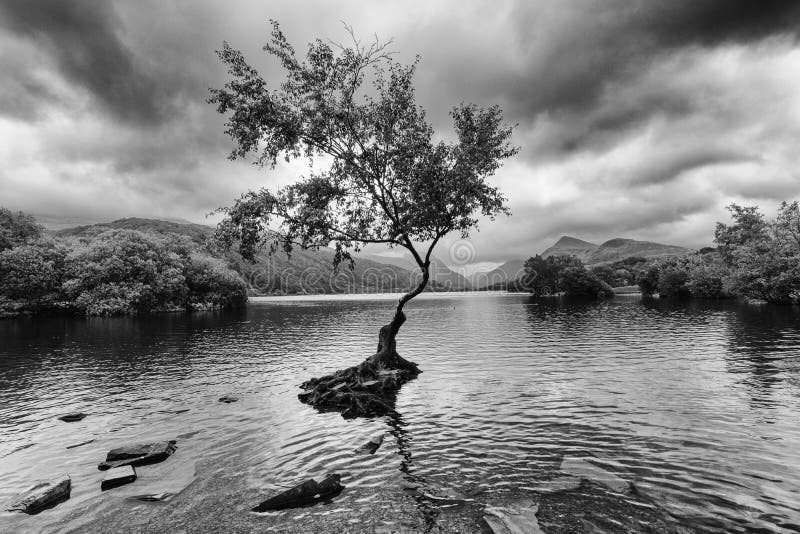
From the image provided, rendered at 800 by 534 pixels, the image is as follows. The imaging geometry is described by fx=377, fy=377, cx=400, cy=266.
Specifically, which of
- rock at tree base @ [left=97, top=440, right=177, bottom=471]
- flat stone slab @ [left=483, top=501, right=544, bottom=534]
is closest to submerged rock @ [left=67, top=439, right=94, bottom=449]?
rock at tree base @ [left=97, top=440, right=177, bottom=471]

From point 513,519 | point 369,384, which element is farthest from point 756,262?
point 513,519

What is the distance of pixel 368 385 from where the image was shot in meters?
29.9

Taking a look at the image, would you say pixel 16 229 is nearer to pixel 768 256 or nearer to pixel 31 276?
pixel 31 276

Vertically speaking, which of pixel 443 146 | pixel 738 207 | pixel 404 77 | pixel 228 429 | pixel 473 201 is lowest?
pixel 228 429

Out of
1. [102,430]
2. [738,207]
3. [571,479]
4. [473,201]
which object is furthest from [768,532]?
[738,207]

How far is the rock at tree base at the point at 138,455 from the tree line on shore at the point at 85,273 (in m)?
92.4

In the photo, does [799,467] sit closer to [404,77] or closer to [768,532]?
[768,532]

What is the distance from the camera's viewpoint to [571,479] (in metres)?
14.9

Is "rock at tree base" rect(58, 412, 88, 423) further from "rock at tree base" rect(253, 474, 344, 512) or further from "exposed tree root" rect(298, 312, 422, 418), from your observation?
"rock at tree base" rect(253, 474, 344, 512)

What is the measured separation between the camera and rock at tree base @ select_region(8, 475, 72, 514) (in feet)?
45.4

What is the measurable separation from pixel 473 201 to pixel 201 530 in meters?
29.7

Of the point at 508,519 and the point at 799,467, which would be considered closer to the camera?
the point at 508,519

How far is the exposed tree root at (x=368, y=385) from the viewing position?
1026 inches

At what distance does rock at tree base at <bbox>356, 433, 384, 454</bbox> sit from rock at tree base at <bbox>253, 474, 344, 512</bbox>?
148 inches
